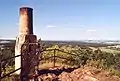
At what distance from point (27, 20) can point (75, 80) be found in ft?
11.5

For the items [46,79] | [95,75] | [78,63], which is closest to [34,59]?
[46,79]

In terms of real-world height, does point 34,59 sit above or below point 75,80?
above

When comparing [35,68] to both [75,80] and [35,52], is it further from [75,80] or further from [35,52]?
[75,80]

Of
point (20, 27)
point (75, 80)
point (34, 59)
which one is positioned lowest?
point (75, 80)

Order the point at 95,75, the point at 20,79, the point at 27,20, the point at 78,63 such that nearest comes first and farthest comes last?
1. the point at 20,79
2. the point at 27,20
3. the point at 95,75
4. the point at 78,63

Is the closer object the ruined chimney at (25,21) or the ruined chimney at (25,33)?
the ruined chimney at (25,33)

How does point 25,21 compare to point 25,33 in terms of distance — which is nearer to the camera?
point 25,33

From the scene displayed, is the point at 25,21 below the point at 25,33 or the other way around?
the other way around

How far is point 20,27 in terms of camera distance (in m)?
11.3

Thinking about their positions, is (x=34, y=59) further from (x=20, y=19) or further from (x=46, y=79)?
(x=20, y=19)

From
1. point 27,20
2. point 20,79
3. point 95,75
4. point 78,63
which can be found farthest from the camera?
point 78,63

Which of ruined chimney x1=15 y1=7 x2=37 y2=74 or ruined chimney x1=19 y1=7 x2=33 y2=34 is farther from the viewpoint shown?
ruined chimney x1=19 y1=7 x2=33 y2=34

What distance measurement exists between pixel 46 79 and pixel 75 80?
1.35 metres

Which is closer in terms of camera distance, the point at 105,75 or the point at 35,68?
the point at 35,68
